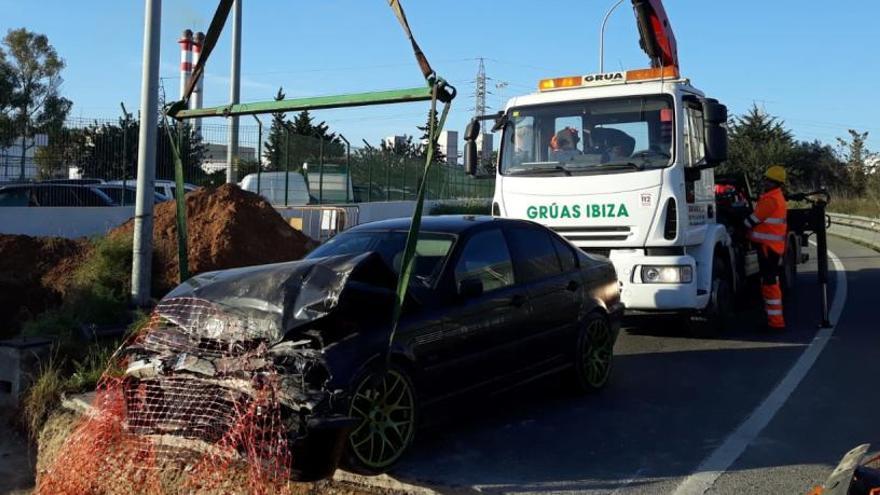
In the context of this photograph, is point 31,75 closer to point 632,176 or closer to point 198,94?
point 198,94

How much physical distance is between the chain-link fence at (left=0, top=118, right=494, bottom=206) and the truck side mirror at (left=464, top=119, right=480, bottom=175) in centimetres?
57

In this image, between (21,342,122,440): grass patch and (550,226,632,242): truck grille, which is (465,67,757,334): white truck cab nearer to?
(550,226,632,242): truck grille

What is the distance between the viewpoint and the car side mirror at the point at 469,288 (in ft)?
17.5

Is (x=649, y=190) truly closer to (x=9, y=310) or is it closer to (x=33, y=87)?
(x=9, y=310)

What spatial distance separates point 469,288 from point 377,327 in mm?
886

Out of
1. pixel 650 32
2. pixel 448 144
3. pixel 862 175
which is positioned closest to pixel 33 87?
pixel 448 144

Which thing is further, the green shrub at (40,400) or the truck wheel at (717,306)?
the truck wheel at (717,306)

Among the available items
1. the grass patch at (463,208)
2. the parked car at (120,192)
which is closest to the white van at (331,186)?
the parked car at (120,192)

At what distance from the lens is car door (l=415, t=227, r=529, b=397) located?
201 inches

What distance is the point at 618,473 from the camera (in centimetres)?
487

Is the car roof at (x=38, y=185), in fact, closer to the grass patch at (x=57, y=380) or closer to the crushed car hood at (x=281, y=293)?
the grass patch at (x=57, y=380)

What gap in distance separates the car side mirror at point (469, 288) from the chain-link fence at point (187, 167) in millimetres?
2567

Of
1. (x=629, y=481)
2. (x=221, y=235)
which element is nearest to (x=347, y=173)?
(x=221, y=235)

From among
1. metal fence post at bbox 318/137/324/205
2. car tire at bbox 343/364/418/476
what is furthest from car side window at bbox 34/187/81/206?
car tire at bbox 343/364/418/476
